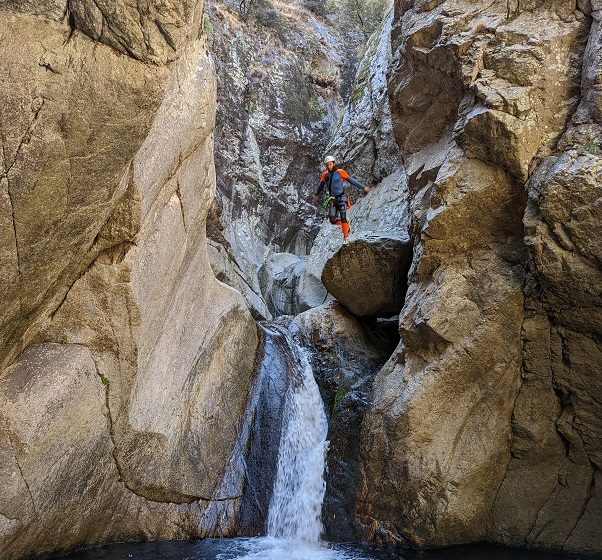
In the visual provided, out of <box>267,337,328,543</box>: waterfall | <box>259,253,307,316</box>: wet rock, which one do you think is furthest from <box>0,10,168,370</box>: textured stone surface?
Answer: <box>259,253,307,316</box>: wet rock

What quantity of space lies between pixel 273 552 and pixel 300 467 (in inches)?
78.0

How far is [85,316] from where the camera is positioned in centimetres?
777

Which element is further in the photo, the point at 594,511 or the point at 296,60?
the point at 296,60

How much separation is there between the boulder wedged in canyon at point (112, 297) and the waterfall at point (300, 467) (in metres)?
0.88

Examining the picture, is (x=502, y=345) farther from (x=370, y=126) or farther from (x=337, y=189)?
(x=370, y=126)

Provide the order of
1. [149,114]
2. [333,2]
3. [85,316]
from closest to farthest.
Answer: [149,114]
[85,316]
[333,2]

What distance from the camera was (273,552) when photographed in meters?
8.54

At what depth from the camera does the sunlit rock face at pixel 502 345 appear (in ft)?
29.4

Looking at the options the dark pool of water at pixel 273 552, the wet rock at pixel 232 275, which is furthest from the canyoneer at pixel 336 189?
the dark pool of water at pixel 273 552

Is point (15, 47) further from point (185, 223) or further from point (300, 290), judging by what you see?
point (300, 290)

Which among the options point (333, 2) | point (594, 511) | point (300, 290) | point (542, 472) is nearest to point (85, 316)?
point (542, 472)

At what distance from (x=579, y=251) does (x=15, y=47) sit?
26.2 ft

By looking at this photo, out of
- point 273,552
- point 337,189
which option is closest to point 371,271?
point 337,189

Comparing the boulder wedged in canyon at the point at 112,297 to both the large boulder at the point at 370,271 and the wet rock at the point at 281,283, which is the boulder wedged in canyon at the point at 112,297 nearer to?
the large boulder at the point at 370,271
